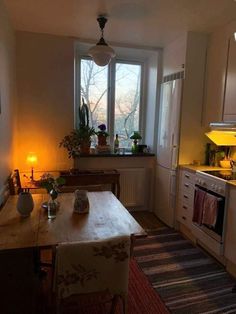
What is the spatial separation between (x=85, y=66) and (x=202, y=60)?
1713mm

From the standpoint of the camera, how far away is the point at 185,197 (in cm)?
317

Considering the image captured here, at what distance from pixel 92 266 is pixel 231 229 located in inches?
62.6

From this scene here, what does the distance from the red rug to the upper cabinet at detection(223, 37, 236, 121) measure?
1870 millimetres

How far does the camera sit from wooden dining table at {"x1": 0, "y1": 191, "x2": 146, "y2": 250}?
4.91ft

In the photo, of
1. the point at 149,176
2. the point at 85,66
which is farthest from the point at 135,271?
the point at 85,66

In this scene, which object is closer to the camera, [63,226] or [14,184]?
[63,226]

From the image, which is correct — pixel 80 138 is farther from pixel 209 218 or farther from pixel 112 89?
pixel 209 218

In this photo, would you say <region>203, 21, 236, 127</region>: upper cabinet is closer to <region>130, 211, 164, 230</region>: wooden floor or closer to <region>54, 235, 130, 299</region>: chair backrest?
<region>130, 211, 164, 230</region>: wooden floor

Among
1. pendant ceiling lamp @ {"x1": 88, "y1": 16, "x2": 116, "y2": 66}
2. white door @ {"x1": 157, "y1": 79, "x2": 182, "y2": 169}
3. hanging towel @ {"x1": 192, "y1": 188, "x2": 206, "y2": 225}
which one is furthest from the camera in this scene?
white door @ {"x1": 157, "y1": 79, "x2": 182, "y2": 169}

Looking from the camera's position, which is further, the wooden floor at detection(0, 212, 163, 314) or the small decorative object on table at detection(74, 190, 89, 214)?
the small decorative object on table at detection(74, 190, 89, 214)

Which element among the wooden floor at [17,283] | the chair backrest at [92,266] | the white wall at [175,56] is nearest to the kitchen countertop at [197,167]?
the white wall at [175,56]

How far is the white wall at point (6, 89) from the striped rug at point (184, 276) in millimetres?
1698

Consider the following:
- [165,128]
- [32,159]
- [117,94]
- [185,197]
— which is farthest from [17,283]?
[117,94]

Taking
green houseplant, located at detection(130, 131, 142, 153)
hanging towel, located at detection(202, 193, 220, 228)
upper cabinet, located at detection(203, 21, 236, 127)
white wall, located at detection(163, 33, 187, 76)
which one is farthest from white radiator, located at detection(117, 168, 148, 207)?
white wall, located at detection(163, 33, 187, 76)
